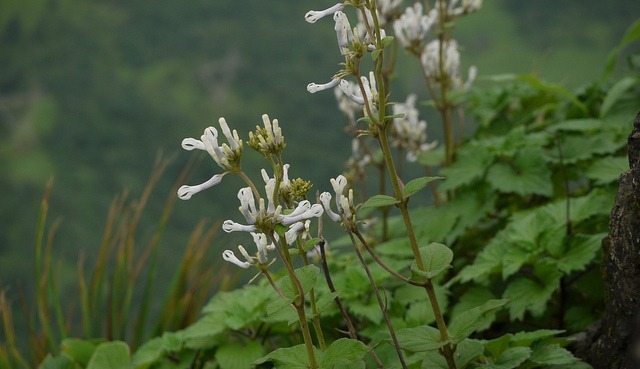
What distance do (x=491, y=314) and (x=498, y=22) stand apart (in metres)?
9.68

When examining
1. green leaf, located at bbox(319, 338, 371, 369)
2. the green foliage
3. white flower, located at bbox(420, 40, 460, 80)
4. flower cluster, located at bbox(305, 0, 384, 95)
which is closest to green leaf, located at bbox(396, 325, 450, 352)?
the green foliage

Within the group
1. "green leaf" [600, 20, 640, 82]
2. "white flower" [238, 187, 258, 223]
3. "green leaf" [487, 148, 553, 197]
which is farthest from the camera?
"green leaf" [600, 20, 640, 82]

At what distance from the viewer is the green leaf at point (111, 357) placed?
2.27m

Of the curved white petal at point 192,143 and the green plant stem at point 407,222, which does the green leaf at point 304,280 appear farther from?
the curved white petal at point 192,143

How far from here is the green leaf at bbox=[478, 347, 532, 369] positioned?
153cm

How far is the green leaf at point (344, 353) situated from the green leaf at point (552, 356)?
1.49ft

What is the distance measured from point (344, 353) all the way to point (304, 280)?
0.56 feet

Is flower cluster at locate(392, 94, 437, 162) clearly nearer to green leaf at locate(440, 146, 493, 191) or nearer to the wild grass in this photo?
green leaf at locate(440, 146, 493, 191)

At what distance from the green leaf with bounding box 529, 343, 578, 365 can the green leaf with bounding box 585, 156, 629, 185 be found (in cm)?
93

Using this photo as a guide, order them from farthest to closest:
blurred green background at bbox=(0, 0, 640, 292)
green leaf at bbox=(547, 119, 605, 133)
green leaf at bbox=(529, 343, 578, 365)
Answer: blurred green background at bbox=(0, 0, 640, 292), green leaf at bbox=(547, 119, 605, 133), green leaf at bbox=(529, 343, 578, 365)

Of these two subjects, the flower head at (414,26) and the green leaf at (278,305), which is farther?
the flower head at (414,26)

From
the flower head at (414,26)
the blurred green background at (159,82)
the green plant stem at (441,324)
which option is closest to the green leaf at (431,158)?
Answer: the flower head at (414,26)

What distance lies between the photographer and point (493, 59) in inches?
411


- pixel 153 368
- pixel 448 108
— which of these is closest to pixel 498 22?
pixel 448 108
